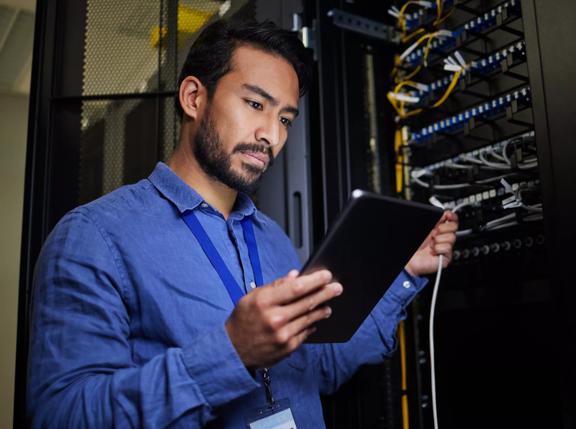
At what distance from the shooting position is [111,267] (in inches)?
34.3

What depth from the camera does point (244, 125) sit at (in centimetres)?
111

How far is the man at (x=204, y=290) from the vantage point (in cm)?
72

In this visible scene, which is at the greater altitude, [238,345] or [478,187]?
[478,187]

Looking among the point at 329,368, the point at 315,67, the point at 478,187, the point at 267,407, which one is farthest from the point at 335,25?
the point at 267,407

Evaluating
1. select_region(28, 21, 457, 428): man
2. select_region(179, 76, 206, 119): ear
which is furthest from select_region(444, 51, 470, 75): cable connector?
select_region(179, 76, 206, 119): ear

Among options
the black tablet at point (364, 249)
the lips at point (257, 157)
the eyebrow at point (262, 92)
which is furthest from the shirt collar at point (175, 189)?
the black tablet at point (364, 249)

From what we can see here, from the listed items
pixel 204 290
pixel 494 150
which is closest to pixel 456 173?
pixel 494 150

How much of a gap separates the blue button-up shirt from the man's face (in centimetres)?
9

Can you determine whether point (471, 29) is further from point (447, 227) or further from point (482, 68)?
point (447, 227)

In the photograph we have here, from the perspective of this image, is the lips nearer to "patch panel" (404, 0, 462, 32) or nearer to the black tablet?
the black tablet

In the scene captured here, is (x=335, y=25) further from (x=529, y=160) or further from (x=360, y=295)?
(x=360, y=295)

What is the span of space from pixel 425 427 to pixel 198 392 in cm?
77

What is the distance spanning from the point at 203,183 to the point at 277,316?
55 cm

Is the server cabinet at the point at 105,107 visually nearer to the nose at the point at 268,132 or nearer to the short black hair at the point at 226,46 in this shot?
the short black hair at the point at 226,46
